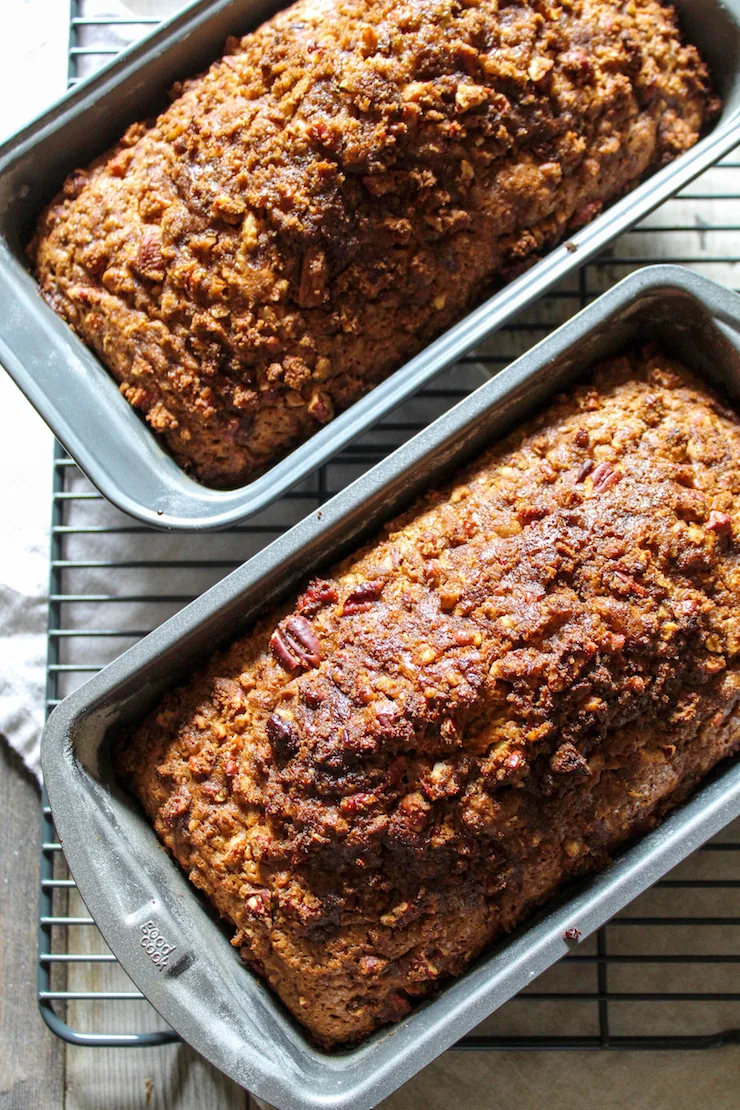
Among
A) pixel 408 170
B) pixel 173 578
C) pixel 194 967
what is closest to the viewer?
pixel 194 967

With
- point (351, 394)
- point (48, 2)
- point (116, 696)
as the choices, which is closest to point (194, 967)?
point (116, 696)

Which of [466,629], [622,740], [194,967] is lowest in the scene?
[194,967]

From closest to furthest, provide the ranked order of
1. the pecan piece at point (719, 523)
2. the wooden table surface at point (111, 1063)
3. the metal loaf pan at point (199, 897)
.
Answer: the metal loaf pan at point (199, 897) → the pecan piece at point (719, 523) → the wooden table surface at point (111, 1063)

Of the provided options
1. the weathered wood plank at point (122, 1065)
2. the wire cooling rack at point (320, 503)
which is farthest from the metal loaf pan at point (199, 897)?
the weathered wood plank at point (122, 1065)

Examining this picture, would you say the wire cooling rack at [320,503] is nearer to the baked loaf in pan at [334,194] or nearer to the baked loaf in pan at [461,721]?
the baked loaf in pan at [334,194]

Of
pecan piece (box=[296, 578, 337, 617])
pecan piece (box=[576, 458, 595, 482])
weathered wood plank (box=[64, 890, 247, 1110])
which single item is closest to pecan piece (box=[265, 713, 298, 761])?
pecan piece (box=[296, 578, 337, 617])

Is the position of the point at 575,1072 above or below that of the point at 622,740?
below

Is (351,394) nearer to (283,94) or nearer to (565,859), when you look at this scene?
(283,94)
